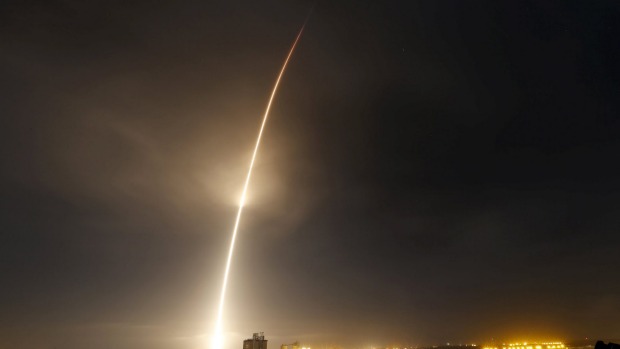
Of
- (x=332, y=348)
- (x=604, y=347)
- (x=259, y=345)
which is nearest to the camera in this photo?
(x=604, y=347)

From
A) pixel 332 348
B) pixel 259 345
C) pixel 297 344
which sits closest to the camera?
pixel 259 345

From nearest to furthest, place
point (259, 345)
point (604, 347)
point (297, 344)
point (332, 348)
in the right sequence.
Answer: point (604, 347) < point (259, 345) < point (297, 344) < point (332, 348)

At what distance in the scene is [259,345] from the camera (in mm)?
106875

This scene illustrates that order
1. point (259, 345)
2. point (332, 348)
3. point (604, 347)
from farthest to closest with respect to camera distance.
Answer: point (332, 348)
point (259, 345)
point (604, 347)

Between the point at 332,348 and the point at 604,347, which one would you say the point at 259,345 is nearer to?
the point at 604,347

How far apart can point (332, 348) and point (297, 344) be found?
82.6 meters

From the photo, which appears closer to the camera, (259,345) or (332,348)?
(259,345)

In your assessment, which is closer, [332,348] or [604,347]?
[604,347]

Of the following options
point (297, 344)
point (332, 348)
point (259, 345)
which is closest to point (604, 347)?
point (259, 345)

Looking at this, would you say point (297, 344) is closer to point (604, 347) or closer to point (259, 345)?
point (259, 345)

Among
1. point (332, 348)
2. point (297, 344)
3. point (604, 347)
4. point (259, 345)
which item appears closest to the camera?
point (604, 347)

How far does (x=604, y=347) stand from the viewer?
105ft

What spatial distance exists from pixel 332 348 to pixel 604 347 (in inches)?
7172

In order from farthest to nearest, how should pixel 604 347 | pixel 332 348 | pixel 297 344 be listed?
pixel 332 348, pixel 297 344, pixel 604 347
